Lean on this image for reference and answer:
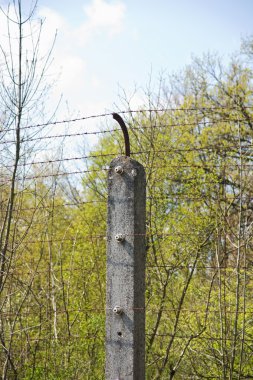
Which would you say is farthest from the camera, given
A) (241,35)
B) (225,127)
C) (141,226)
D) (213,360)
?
(241,35)

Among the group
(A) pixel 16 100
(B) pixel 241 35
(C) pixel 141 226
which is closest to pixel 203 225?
(A) pixel 16 100

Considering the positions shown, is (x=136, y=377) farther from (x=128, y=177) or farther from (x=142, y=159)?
(x=142, y=159)

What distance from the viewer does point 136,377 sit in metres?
2.99

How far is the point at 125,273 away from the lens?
3.09 metres

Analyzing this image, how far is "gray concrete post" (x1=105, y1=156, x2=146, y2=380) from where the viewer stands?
3.01 meters

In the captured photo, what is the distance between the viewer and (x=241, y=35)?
1466 cm

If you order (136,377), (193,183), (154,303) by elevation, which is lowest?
(136,377)

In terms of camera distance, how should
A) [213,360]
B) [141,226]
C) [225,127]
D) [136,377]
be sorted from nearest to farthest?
[136,377], [141,226], [213,360], [225,127]

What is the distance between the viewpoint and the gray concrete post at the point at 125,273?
3010 millimetres

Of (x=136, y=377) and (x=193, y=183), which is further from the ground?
(x=193, y=183)

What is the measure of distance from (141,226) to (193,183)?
4233 mm

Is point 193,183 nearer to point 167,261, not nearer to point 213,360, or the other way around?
point 167,261

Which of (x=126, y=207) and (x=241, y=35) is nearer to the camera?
(x=126, y=207)

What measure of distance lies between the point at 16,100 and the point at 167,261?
3.09 m
